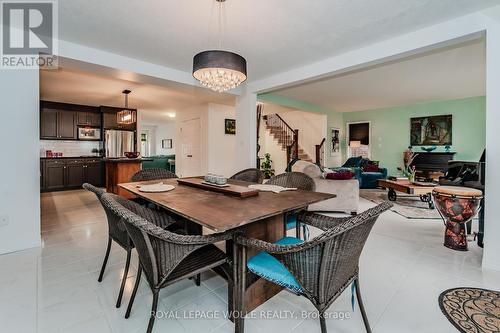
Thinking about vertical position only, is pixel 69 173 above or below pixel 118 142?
below

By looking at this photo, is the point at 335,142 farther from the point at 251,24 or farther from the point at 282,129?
the point at 251,24

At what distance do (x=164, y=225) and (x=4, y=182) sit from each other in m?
2.02

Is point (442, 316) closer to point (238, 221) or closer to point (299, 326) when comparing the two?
point (299, 326)

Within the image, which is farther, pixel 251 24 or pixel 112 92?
pixel 112 92

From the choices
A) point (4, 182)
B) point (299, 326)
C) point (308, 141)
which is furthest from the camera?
point (308, 141)

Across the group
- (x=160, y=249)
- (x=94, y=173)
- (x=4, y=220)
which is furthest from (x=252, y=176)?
(x=94, y=173)

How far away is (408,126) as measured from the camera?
7.77 metres

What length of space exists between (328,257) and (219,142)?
19.6ft

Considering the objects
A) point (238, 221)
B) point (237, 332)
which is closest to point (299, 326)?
point (237, 332)

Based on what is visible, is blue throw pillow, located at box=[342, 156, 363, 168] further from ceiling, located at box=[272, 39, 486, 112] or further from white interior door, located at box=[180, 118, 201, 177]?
white interior door, located at box=[180, 118, 201, 177]

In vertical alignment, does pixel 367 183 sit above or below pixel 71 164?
below

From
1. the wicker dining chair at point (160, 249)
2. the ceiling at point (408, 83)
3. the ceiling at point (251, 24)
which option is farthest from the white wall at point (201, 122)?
the wicker dining chair at point (160, 249)

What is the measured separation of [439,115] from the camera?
23.4 ft

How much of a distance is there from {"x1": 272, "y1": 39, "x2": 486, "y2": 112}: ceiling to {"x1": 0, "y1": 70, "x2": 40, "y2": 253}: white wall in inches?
171
